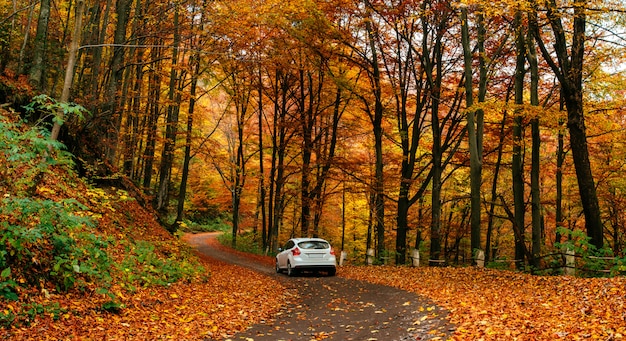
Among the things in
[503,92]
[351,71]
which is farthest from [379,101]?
[503,92]

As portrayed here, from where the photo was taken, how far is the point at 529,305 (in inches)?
323

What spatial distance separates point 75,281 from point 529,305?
322 inches

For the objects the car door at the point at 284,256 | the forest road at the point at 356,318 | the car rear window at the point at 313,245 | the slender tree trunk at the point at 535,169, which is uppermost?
the slender tree trunk at the point at 535,169

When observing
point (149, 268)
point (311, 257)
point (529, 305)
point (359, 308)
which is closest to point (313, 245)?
point (311, 257)

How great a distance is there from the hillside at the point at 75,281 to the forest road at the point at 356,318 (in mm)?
623

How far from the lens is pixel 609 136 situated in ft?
67.4

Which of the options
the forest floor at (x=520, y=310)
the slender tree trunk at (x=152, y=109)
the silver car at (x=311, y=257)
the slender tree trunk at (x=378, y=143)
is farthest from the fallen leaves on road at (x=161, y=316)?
the slender tree trunk at (x=152, y=109)

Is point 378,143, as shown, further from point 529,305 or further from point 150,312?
point 150,312

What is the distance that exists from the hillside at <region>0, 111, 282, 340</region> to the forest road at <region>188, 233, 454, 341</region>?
623mm

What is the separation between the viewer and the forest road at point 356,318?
7430mm

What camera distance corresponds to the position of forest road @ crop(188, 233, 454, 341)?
7.43m

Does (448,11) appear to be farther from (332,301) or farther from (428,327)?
(428,327)

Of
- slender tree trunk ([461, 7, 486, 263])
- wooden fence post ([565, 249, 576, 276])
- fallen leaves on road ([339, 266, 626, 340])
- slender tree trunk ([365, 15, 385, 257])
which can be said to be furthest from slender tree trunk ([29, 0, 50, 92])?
wooden fence post ([565, 249, 576, 276])

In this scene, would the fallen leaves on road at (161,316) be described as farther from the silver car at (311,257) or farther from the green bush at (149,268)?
the silver car at (311,257)
